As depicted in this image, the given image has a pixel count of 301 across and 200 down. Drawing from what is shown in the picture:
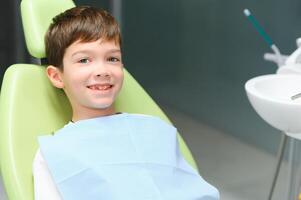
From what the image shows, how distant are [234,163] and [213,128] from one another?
27 centimetres

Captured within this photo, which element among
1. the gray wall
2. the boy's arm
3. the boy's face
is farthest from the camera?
the gray wall

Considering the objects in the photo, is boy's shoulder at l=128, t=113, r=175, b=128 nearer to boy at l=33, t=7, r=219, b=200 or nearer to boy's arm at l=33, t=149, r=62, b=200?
boy at l=33, t=7, r=219, b=200

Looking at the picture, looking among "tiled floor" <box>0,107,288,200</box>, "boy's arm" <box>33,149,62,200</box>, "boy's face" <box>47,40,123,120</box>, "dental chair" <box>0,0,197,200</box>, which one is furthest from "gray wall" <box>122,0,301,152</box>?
"boy's arm" <box>33,149,62,200</box>

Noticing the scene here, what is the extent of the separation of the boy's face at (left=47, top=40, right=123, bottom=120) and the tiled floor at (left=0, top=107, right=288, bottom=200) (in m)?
1.09

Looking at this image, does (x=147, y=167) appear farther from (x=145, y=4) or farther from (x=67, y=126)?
(x=145, y=4)

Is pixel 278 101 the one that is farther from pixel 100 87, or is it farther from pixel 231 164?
pixel 231 164

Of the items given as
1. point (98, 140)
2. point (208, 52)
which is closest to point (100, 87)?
point (98, 140)

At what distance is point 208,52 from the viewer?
95.3 inches

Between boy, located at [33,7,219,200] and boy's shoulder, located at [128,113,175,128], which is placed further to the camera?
boy's shoulder, located at [128,113,175,128]

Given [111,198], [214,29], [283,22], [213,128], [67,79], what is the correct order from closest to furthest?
[111,198], [67,79], [283,22], [214,29], [213,128]

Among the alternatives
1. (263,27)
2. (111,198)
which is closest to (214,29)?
(263,27)

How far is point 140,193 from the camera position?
43.0 inches

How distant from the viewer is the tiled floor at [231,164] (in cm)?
218

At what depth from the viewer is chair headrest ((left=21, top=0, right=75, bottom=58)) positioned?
125 cm
